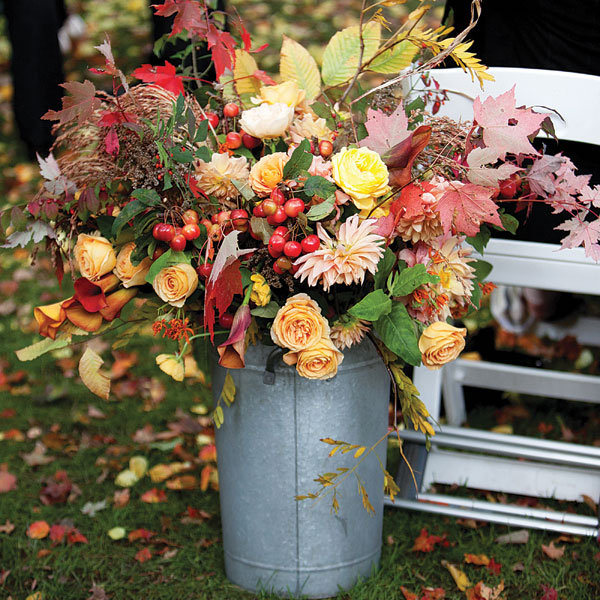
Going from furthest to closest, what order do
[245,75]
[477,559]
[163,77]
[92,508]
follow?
[92,508]
[477,559]
[245,75]
[163,77]

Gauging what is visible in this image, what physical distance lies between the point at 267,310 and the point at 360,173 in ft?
1.04

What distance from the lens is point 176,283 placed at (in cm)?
141

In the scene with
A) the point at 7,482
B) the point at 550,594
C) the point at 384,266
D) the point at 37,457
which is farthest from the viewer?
the point at 37,457

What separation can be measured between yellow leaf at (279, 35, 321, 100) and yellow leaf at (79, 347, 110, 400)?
735 millimetres

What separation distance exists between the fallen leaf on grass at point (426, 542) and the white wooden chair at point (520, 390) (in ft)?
0.23

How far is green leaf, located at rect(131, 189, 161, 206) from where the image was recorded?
4.59 ft

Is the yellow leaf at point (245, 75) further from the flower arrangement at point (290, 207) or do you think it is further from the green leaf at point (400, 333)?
the green leaf at point (400, 333)

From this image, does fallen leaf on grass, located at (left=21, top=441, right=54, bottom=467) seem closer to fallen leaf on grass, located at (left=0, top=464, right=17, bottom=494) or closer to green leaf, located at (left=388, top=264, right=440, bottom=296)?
fallen leaf on grass, located at (left=0, top=464, right=17, bottom=494)

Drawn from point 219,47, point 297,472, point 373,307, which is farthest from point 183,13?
point 297,472

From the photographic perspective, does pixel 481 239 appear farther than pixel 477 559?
No

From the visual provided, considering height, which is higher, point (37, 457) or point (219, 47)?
point (219, 47)

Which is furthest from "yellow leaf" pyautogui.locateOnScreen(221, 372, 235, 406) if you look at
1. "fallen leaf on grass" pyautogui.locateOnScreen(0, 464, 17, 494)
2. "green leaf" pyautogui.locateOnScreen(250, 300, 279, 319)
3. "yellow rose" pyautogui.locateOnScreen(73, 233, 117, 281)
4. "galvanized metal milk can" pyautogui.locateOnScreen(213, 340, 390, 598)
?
"fallen leaf on grass" pyautogui.locateOnScreen(0, 464, 17, 494)

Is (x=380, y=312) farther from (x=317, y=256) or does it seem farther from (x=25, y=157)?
(x=25, y=157)

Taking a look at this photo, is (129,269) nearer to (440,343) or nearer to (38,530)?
(440,343)
